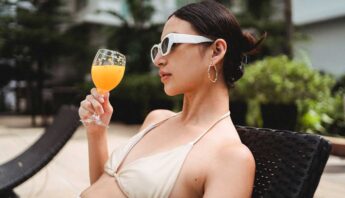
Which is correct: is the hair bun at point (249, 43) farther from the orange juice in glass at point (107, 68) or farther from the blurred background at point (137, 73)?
the blurred background at point (137, 73)

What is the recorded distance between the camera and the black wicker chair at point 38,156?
3.31m

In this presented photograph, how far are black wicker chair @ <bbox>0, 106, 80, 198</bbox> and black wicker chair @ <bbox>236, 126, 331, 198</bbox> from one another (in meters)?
2.31

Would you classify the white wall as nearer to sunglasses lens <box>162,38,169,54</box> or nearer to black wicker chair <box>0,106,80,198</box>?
black wicker chair <box>0,106,80,198</box>

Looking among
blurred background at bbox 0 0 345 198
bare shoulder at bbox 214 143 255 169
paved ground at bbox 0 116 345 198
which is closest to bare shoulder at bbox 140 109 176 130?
bare shoulder at bbox 214 143 255 169

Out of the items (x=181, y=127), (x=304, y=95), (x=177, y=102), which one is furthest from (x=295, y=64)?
(x=181, y=127)

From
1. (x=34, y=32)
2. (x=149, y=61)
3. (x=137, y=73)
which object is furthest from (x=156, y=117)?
(x=149, y=61)

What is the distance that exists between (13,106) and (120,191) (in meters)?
23.2

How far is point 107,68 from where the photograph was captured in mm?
1888

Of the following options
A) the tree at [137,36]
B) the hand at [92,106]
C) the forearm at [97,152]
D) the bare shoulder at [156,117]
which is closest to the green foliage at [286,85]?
the bare shoulder at [156,117]

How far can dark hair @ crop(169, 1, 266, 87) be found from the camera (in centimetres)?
148

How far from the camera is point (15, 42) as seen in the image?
53.2 ft

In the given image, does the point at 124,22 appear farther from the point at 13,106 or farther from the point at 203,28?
the point at 203,28

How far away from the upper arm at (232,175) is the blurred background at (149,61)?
7476 millimetres

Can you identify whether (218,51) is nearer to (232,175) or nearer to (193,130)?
(193,130)
